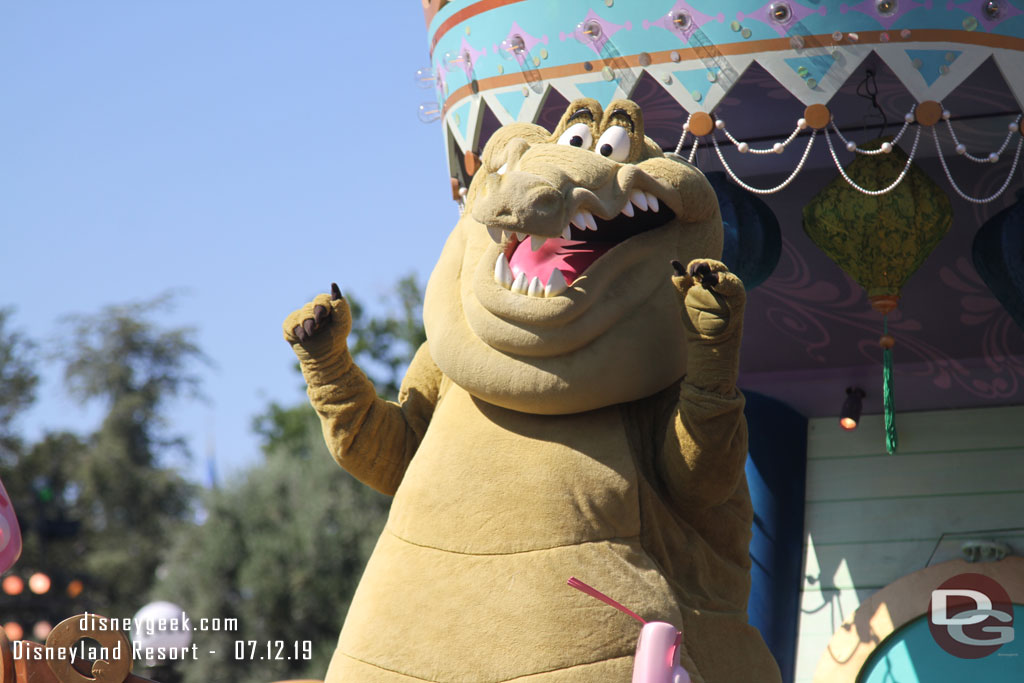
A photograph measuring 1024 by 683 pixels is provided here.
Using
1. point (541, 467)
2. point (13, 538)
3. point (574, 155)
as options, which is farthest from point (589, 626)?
point (13, 538)

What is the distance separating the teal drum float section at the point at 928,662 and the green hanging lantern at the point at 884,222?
0.92m

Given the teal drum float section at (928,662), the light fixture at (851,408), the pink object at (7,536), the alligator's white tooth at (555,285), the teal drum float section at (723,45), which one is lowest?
the teal drum float section at (928,662)

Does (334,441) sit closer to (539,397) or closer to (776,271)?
(539,397)

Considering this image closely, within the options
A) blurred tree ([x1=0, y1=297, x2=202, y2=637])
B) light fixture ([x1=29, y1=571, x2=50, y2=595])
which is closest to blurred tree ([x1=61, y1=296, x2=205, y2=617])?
blurred tree ([x1=0, y1=297, x2=202, y2=637])

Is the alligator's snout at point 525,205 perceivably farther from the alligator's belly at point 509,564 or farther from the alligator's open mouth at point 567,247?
the alligator's belly at point 509,564

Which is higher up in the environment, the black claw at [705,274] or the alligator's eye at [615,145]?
the alligator's eye at [615,145]

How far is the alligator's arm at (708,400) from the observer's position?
3.19 m

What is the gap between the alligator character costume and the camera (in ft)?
10.6

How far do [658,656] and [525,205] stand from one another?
1.04 metres

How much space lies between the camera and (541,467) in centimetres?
336

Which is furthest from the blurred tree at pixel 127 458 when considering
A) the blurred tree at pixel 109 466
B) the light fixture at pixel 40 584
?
the light fixture at pixel 40 584

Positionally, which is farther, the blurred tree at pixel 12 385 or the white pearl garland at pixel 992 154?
the blurred tree at pixel 12 385

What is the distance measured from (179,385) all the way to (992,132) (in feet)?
51.2

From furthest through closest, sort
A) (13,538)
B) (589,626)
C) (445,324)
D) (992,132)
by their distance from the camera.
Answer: (992,132) < (13,538) < (445,324) < (589,626)
